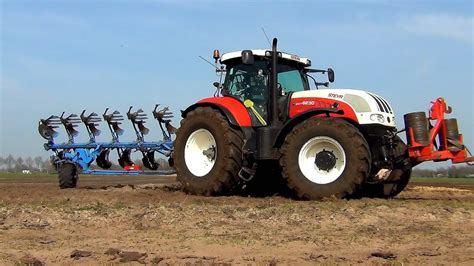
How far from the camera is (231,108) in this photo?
9.88 m

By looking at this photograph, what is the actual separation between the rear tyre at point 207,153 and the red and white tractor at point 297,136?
Result: 2 centimetres

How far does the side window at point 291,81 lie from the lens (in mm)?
10227

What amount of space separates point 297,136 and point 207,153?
205 cm

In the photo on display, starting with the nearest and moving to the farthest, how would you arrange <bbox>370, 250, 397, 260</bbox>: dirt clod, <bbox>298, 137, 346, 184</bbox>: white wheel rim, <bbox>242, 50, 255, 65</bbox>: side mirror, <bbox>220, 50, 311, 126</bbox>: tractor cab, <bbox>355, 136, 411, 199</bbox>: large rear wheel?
1. <bbox>370, 250, 397, 260</bbox>: dirt clod
2. <bbox>298, 137, 346, 184</bbox>: white wheel rim
3. <bbox>242, 50, 255, 65</bbox>: side mirror
4. <bbox>355, 136, 411, 199</bbox>: large rear wheel
5. <bbox>220, 50, 311, 126</bbox>: tractor cab

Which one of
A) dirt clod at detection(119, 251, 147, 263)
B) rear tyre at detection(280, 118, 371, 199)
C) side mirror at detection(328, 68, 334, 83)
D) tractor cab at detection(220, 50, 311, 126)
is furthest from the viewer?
side mirror at detection(328, 68, 334, 83)

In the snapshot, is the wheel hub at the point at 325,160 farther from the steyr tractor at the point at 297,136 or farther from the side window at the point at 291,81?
the side window at the point at 291,81

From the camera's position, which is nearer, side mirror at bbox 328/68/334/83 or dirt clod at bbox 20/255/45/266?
dirt clod at bbox 20/255/45/266

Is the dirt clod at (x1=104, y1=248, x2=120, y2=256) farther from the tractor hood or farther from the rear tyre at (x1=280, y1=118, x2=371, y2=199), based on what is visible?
the tractor hood

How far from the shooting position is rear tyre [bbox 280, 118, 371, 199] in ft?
27.3

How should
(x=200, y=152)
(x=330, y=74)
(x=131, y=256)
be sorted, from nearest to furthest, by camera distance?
(x=131, y=256)
(x=200, y=152)
(x=330, y=74)

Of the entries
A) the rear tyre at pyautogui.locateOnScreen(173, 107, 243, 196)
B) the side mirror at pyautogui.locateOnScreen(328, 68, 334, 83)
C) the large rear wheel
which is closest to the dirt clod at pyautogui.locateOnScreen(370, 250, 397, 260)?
the large rear wheel

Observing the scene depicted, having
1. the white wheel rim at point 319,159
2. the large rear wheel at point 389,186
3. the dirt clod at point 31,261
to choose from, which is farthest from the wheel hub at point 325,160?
the dirt clod at point 31,261

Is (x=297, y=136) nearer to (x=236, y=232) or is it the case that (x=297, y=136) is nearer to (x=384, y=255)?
(x=236, y=232)

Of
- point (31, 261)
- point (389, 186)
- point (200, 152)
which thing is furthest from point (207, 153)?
point (31, 261)
